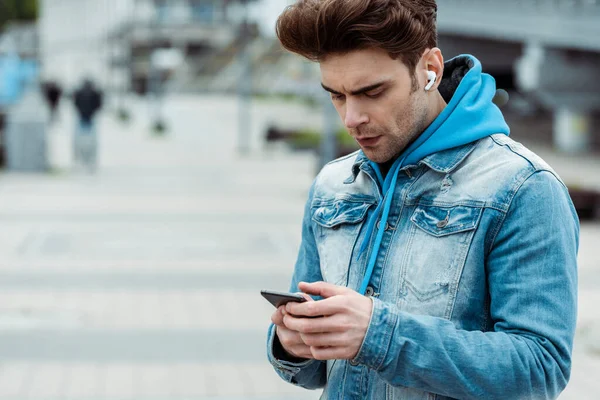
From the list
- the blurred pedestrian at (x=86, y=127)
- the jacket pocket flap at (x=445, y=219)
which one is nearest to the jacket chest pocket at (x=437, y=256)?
the jacket pocket flap at (x=445, y=219)

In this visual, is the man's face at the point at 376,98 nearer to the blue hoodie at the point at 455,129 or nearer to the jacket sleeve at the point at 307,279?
the blue hoodie at the point at 455,129

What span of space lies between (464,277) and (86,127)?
68.0ft

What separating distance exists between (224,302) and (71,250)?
3.21 meters

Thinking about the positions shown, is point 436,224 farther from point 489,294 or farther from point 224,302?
point 224,302

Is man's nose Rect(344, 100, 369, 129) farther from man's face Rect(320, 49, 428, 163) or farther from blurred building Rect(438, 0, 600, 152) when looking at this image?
blurred building Rect(438, 0, 600, 152)

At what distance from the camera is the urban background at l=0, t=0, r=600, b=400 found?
677 centimetres

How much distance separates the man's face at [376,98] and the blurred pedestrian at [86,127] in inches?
782

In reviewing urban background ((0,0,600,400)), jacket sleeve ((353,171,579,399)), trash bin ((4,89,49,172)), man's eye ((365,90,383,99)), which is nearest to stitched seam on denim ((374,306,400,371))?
jacket sleeve ((353,171,579,399))

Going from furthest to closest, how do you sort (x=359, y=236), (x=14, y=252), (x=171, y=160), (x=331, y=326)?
(x=171, y=160) < (x=14, y=252) < (x=359, y=236) < (x=331, y=326)

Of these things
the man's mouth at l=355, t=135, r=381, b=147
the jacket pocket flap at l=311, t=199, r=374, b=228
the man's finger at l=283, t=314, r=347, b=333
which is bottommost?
the man's finger at l=283, t=314, r=347, b=333

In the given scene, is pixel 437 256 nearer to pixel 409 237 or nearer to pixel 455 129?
pixel 409 237

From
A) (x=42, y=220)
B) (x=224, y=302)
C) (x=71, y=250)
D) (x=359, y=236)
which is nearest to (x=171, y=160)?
(x=42, y=220)

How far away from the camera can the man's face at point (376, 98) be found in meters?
2.06

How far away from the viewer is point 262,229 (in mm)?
12930
